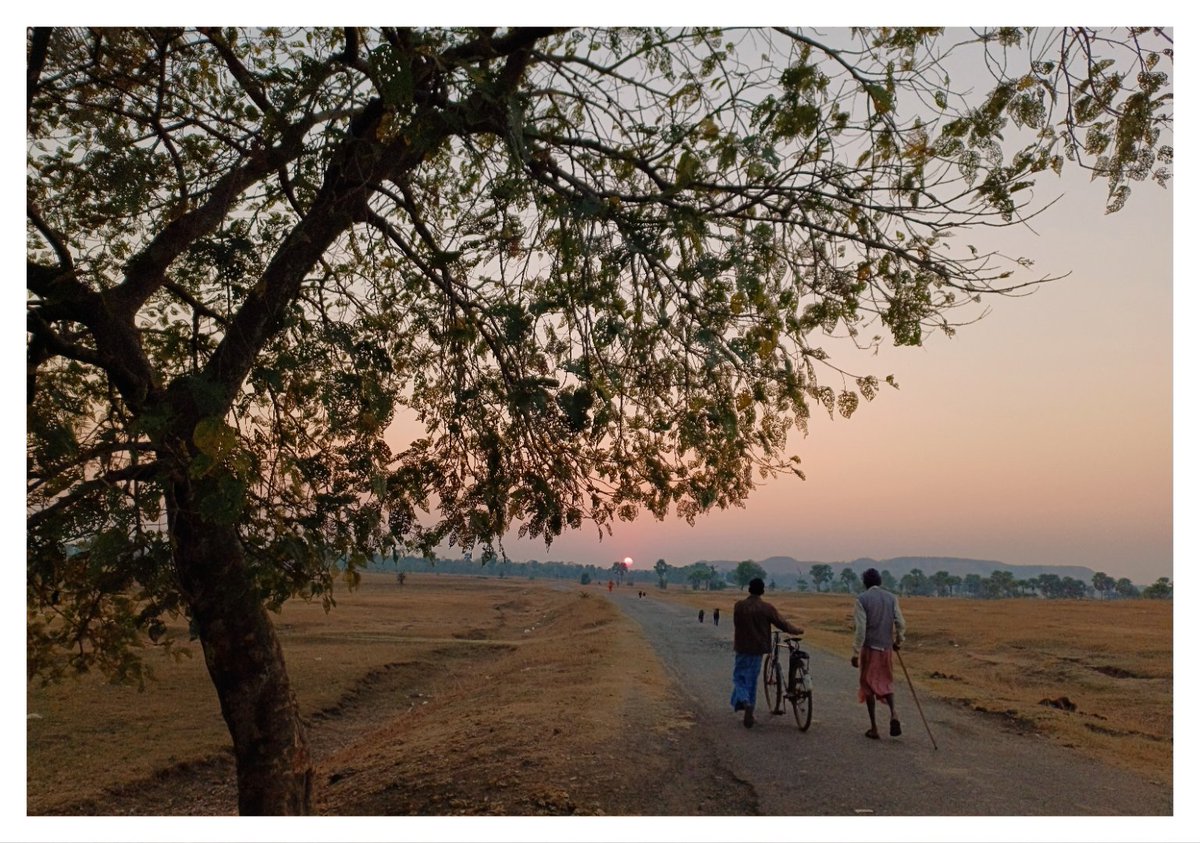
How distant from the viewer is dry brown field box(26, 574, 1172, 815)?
10023 mm

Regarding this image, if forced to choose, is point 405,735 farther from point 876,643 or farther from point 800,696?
point 876,643

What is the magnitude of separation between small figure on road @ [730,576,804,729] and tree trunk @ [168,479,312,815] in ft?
21.2

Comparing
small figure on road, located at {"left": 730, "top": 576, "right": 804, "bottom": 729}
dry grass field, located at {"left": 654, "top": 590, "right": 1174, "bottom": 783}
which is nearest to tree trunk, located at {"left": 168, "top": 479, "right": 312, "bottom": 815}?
small figure on road, located at {"left": 730, "top": 576, "right": 804, "bottom": 729}

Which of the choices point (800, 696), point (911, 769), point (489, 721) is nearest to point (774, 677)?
point (800, 696)

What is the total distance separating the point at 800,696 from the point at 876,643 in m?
1.43

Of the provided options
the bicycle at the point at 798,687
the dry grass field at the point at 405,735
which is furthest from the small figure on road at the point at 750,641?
the dry grass field at the point at 405,735

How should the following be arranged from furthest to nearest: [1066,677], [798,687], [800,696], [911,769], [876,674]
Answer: [1066,677] → [798,687] → [800,696] → [876,674] → [911,769]

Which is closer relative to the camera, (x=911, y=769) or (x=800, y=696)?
(x=911, y=769)

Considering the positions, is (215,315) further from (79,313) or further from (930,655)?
(930,655)

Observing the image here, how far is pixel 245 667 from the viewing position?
26.1 ft

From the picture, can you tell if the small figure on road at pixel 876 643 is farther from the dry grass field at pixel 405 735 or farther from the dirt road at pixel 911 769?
the dry grass field at pixel 405 735

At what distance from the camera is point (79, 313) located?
25.7 feet

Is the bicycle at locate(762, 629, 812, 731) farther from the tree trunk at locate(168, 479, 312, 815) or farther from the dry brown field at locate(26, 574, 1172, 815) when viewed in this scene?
the tree trunk at locate(168, 479, 312, 815)
